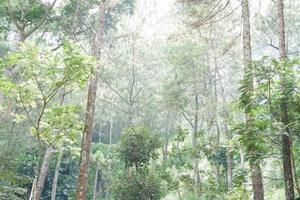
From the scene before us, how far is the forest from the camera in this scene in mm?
5246

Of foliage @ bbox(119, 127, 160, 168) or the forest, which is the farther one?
foliage @ bbox(119, 127, 160, 168)

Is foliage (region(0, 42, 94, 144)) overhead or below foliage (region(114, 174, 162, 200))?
overhead

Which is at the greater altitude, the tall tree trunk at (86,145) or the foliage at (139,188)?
the tall tree trunk at (86,145)

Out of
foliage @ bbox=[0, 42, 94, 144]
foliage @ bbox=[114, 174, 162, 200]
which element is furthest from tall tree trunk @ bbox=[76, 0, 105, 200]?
foliage @ bbox=[114, 174, 162, 200]

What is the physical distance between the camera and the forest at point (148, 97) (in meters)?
5.25

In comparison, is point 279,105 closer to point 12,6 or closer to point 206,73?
point 12,6

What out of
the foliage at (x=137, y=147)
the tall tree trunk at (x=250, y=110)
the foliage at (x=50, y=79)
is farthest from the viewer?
the foliage at (x=137, y=147)

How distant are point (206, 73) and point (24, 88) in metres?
12.7

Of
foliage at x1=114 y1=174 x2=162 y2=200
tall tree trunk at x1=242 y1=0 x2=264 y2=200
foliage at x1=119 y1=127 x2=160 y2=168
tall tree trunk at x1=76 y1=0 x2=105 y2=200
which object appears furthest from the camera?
foliage at x1=119 y1=127 x2=160 y2=168

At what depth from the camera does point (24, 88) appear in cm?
570

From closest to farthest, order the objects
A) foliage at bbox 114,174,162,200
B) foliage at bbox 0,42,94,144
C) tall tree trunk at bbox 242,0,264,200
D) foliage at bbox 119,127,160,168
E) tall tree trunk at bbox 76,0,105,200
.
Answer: tall tree trunk at bbox 242,0,264,200 → foliage at bbox 0,42,94,144 → tall tree trunk at bbox 76,0,105,200 → foliage at bbox 114,174,162,200 → foliage at bbox 119,127,160,168

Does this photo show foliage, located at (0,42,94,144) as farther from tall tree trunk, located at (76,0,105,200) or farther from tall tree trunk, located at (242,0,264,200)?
tall tree trunk, located at (242,0,264,200)

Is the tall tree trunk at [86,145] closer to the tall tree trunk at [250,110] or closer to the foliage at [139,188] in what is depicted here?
the tall tree trunk at [250,110]

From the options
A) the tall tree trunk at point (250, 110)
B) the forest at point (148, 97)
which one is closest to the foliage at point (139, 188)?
the forest at point (148, 97)
